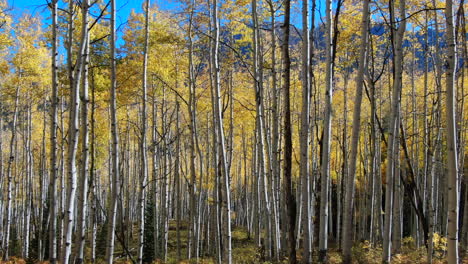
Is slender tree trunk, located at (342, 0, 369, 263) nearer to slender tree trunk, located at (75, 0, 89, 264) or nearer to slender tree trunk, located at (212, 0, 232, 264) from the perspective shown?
slender tree trunk, located at (212, 0, 232, 264)

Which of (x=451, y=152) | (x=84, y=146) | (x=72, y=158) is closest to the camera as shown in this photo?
(x=451, y=152)

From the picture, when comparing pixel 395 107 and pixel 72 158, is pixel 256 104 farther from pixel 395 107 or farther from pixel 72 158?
pixel 72 158

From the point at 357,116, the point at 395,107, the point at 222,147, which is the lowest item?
the point at 222,147

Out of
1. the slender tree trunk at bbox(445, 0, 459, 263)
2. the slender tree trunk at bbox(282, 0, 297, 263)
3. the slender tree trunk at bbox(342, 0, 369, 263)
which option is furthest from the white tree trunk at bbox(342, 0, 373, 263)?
the slender tree trunk at bbox(445, 0, 459, 263)

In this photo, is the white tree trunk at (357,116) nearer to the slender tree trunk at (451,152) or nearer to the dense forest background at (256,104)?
the dense forest background at (256,104)

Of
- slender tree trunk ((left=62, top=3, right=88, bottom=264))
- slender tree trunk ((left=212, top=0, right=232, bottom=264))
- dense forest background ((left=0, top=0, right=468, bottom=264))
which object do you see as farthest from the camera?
slender tree trunk ((left=212, top=0, right=232, bottom=264))

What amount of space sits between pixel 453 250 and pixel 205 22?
7.28m

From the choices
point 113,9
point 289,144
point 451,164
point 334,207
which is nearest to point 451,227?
point 451,164

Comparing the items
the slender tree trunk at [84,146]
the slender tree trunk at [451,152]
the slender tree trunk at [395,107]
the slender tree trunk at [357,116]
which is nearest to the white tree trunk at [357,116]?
the slender tree trunk at [357,116]

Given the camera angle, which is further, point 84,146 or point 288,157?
point 288,157

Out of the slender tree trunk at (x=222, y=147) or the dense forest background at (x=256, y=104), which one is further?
the slender tree trunk at (x=222, y=147)

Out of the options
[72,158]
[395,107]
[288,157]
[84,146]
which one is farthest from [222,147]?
[395,107]

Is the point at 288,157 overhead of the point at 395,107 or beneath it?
beneath

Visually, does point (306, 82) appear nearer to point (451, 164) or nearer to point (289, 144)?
point (289, 144)
